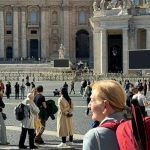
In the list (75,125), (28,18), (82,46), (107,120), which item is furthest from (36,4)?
(107,120)

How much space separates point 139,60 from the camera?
79.2 ft

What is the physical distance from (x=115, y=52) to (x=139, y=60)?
33556mm

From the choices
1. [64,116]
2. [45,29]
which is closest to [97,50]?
[45,29]

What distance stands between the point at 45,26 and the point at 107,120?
91239 mm

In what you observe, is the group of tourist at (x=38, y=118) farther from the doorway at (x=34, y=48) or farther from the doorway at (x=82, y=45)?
the doorway at (x=34, y=48)

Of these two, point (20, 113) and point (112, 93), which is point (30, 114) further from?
point (112, 93)

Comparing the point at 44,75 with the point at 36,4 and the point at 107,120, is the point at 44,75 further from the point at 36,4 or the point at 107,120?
the point at 107,120

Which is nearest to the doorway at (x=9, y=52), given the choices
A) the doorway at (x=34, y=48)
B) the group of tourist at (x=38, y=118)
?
the doorway at (x=34, y=48)

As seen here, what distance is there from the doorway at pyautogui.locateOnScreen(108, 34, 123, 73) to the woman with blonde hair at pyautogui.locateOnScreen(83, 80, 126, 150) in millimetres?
52798

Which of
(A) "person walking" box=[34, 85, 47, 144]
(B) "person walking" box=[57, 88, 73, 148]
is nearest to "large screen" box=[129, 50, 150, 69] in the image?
(A) "person walking" box=[34, 85, 47, 144]

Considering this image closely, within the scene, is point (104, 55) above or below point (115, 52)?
below

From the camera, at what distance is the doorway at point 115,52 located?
186 feet

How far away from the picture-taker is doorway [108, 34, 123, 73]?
5681cm

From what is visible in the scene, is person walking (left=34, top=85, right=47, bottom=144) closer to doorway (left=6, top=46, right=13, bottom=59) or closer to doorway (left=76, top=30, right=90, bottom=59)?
doorway (left=76, top=30, right=90, bottom=59)
